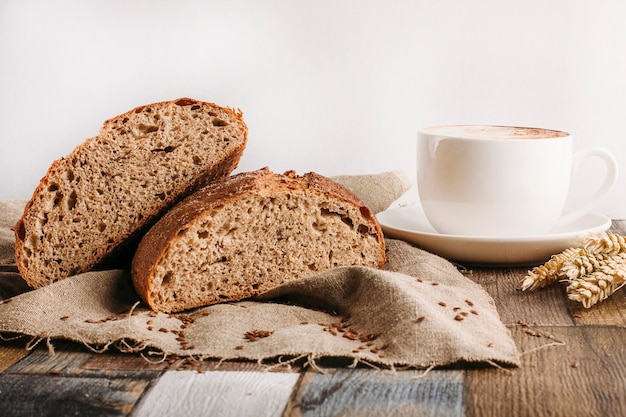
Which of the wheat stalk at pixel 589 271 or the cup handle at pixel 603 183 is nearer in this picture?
the wheat stalk at pixel 589 271

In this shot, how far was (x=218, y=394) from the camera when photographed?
1270 millimetres

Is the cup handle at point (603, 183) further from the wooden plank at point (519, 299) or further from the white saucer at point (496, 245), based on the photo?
the wooden plank at point (519, 299)

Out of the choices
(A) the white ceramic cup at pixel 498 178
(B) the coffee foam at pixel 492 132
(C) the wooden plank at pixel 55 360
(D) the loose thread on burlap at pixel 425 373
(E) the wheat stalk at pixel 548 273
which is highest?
(B) the coffee foam at pixel 492 132

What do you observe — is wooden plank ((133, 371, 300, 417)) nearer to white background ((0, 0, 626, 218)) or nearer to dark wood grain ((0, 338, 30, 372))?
dark wood grain ((0, 338, 30, 372))

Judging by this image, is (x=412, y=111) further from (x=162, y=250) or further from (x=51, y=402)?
(x=51, y=402)

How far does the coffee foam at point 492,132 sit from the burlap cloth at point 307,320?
1.20ft

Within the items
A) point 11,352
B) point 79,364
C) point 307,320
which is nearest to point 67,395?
point 79,364

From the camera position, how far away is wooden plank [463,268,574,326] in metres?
1.63

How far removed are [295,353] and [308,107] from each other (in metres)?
2.17

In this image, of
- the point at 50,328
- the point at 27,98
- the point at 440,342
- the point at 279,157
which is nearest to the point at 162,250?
the point at 50,328

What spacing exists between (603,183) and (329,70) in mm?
1535

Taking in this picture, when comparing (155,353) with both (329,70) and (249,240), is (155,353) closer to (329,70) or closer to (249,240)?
(249,240)

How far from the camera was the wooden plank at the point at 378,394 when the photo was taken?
3.92ft

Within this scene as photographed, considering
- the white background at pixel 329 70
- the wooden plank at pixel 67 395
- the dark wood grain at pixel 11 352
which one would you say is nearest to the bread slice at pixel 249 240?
the dark wood grain at pixel 11 352
